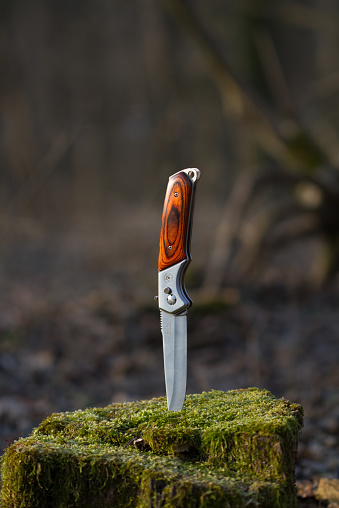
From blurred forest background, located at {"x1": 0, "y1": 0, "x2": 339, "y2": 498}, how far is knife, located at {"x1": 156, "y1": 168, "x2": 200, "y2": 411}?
1.65 m

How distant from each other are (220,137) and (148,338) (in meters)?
16.5

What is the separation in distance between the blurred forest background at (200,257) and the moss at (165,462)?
158cm

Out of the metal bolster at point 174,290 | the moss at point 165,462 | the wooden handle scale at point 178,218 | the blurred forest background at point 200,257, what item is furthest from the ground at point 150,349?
the wooden handle scale at point 178,218

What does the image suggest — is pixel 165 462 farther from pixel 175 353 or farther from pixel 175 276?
pixel 175 276

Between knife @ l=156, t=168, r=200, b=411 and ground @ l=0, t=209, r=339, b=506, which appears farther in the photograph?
ground @ l=0, t=209, r=339, b=506

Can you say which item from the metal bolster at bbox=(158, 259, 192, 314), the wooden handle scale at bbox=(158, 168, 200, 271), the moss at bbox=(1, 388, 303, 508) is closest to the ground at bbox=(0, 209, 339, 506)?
the moss at bbox=(1, 388, 303, 508)

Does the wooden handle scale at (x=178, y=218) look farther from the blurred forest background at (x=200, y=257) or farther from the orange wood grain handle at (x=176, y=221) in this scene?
the blurred forest background at (x=200, y=257)

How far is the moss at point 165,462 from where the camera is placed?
7.16 feet

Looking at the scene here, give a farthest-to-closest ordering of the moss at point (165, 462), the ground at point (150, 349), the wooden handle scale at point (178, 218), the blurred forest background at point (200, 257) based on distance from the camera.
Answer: the blurred forest background at point (200, 257)
the ground at point (150, 349)
the wooden handle scale at point (178, 218)
the moss at point (165, 462)

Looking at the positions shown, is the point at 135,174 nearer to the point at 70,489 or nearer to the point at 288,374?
the point at 288,374

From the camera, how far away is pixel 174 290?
2699 mm

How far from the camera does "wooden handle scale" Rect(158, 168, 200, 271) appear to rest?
2.64 metres

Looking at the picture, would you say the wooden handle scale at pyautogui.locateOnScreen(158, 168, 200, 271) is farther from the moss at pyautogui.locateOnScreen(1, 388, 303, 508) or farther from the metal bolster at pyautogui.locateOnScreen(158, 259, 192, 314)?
the moss at pyautogui.locateOnScreen(1, 388, 303, 508)

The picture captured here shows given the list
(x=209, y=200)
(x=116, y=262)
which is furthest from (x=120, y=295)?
(x=209, y=200)
